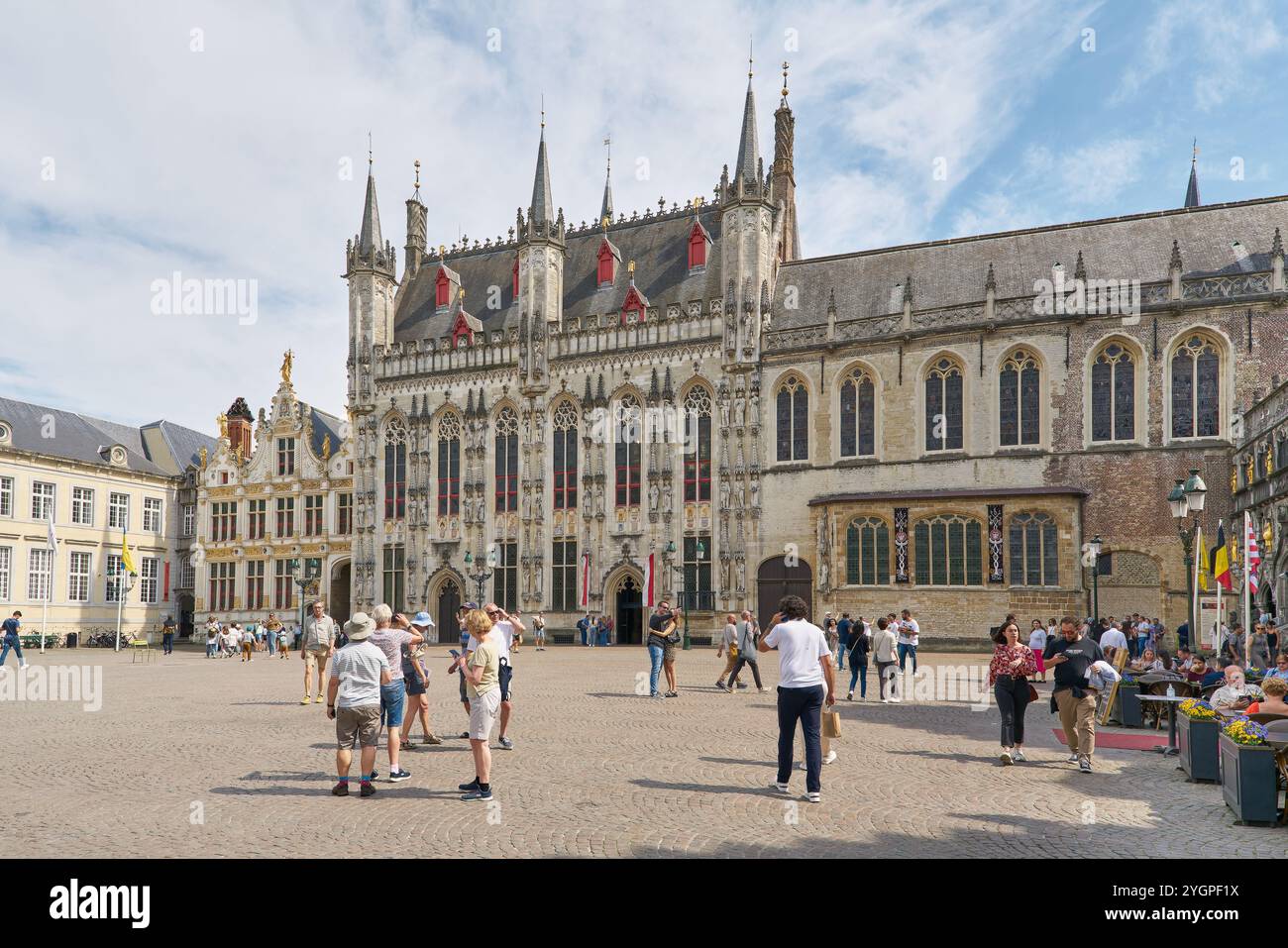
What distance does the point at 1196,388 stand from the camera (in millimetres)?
33188

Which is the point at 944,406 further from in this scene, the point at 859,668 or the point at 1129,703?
the point at 1129,703

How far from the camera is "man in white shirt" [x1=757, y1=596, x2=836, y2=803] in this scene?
9328 mm

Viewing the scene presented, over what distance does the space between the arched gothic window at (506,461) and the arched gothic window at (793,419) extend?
12.1 m

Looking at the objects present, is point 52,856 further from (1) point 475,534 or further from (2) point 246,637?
(1) point 475,534

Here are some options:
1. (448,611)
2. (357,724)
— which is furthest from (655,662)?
(448,611)

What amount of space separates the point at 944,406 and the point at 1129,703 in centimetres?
2291

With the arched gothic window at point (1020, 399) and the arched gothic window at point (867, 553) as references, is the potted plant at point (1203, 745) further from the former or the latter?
the arched gothic window at point (1020, 399)

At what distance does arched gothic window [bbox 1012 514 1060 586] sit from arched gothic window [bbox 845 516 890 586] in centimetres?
442

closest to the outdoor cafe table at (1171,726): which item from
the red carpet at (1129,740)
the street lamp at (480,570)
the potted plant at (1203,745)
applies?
the red carpet at (1129,740)

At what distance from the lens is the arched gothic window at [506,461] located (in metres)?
43.9

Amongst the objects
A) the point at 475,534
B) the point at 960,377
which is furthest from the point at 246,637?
the point at 960,377

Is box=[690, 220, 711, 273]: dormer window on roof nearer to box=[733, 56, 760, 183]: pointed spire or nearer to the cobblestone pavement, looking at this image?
box=[733, 56, 760, 183]: pointed spire
